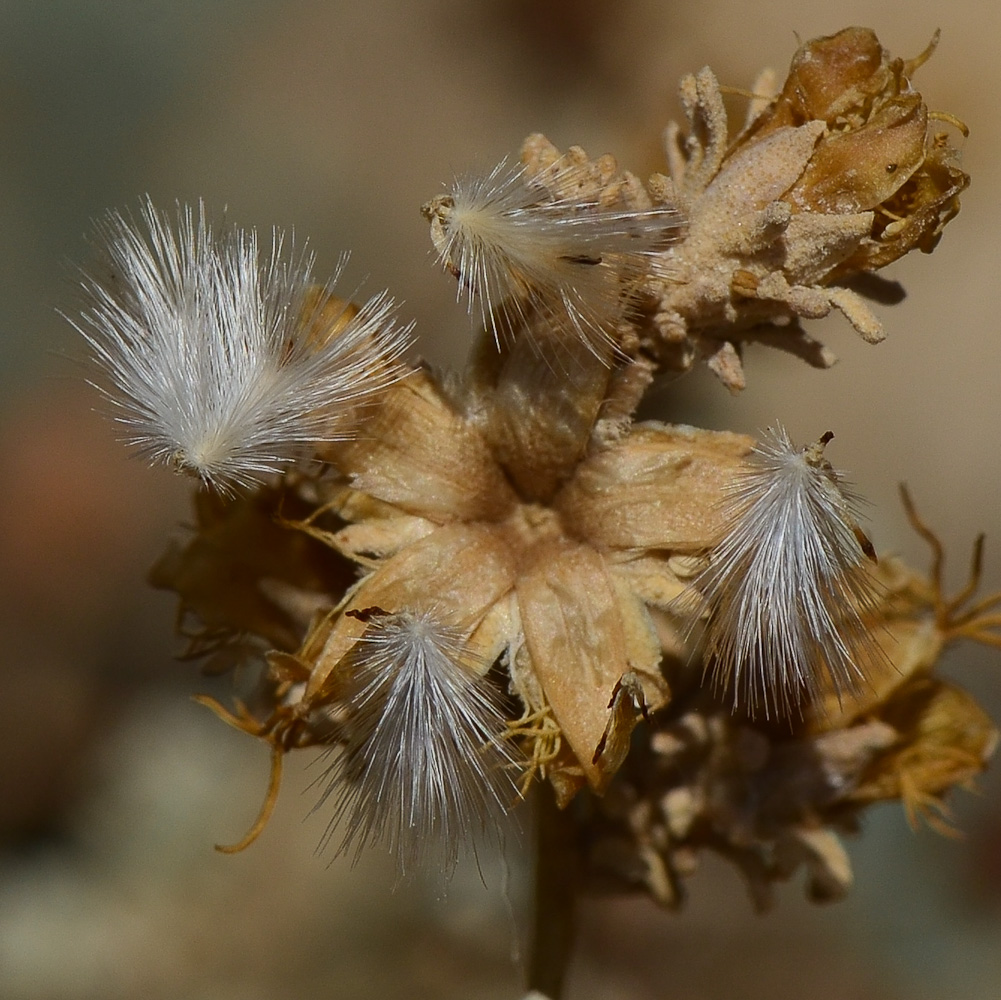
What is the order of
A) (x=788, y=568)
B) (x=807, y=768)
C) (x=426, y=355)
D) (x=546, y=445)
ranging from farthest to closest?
(x=426, y=355), (x=807, y=768), (x=546, y=445), (x=788, y=568)

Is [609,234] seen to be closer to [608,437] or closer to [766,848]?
[608,437]

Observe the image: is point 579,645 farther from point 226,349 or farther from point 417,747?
point 226,349

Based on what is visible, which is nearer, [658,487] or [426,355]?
[658,487]

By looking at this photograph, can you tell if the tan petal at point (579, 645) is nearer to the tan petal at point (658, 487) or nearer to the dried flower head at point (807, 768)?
the tan petal at point (658, 487)

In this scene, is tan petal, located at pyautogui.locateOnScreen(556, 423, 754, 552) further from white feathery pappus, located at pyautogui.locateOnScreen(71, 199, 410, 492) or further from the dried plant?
white feathery pappus, located at pyautogui.locateOnScreen(71, 199, 410, 492)

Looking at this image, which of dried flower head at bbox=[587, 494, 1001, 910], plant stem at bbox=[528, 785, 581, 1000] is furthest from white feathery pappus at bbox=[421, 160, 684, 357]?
plant stem at bbox=[528, 785, 581, 1000]

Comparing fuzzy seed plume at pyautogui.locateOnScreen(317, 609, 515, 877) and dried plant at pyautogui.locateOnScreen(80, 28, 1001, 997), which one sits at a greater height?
dried plant at pyautogui.locateOnScreen(80, 28, 1001, 997)

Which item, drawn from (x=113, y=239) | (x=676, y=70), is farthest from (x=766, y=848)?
(x=676, y=70)

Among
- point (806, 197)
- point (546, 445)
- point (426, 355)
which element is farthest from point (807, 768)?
point (426, 355)
